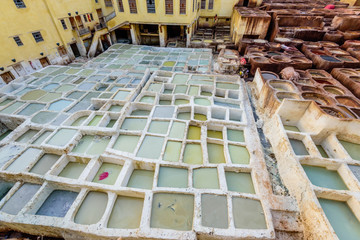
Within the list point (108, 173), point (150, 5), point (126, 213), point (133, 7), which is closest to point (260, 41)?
point (150, 5)

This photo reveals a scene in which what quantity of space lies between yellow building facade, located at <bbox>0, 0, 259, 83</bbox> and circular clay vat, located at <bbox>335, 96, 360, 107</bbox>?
1667 cm

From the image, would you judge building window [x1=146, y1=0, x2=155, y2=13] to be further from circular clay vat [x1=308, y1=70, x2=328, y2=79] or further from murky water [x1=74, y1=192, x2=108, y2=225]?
murky water [x1=74, y1=192, x2=108, y2=225]

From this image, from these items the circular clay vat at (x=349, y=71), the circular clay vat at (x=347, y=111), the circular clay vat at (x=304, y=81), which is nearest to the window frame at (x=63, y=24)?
the circular clay vat at (x=304, y=81)

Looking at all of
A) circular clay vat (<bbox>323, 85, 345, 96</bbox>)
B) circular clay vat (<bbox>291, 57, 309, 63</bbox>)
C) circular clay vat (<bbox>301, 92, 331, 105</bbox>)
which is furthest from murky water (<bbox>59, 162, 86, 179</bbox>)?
circular clay vat (<bbox>291, 57, 309, 63</bbox>)

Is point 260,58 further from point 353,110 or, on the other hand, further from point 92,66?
point 92,66

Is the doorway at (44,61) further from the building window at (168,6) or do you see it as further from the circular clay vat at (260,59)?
the circular clay vat at (260,59)

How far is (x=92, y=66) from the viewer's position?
1758 centimetres

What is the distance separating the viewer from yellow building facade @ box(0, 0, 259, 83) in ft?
51.0

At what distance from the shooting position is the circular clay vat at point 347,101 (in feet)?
→ 32.5

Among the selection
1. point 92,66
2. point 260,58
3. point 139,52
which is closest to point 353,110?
point 260,58

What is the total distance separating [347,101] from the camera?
33.2ft

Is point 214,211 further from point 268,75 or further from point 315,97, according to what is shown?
point 268,75

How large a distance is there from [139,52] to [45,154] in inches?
611

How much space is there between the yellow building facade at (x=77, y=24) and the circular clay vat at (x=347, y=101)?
656 inches
